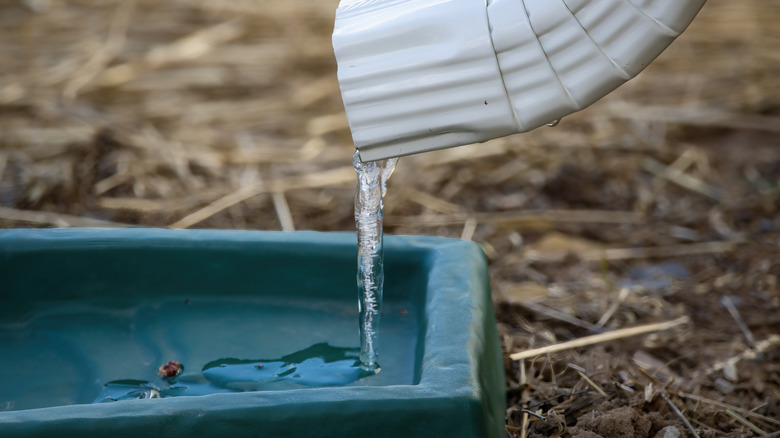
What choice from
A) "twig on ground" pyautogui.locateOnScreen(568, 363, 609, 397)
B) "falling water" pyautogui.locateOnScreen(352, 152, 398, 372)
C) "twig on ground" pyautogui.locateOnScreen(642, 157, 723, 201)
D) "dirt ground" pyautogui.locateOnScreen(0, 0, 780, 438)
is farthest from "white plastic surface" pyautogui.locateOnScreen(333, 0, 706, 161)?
"twig on ground" pyautogui.locateOnScreen(642, 157, 723, 201)

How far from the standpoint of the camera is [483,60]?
982 millimetres

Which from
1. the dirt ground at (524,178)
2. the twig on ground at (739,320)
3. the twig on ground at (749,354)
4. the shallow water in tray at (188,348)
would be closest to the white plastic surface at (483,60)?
the shallow water in tray at (188,348)

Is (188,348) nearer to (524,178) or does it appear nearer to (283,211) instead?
(283,211)

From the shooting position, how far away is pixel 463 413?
3.63 feet

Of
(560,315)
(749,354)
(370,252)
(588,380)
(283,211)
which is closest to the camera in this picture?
(370,252)

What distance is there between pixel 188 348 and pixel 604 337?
0.94m

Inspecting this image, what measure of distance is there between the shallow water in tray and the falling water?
0.17 ft

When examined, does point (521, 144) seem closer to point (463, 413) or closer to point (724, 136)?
point (724, 136)

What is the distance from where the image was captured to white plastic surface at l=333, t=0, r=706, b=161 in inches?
38.3

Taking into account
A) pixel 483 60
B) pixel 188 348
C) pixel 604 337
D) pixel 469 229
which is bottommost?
pixel 604 337

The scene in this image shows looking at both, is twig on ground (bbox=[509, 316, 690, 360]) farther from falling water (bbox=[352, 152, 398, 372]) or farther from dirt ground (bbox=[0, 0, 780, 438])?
falling water (bbox=[352, 152, 398, 372])

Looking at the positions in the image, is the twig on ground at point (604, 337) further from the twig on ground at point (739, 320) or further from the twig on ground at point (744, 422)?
the twig on ground at point (744, 422)

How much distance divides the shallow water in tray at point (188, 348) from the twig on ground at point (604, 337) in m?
0.35

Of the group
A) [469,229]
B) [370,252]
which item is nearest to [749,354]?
[469,229]
